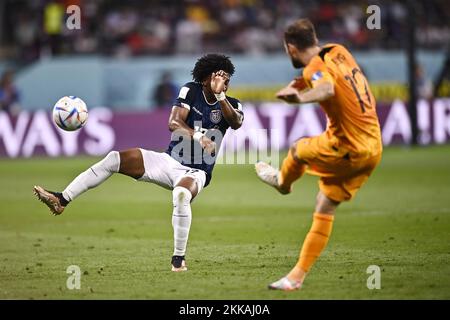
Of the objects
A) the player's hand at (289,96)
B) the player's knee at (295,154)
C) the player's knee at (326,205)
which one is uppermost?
the player's hand at (289,96)

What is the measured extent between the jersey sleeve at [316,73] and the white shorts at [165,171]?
214 cm

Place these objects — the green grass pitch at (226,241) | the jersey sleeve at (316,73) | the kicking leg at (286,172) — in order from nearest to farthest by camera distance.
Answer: the jersey sleeve at (316,73), the kicking leg at (286,172), the green grass pitch at (226,241)

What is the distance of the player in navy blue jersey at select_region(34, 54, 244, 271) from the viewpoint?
30.6 feet

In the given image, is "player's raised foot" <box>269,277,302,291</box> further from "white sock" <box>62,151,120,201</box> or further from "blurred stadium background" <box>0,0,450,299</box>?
"white sock" <box>62,151,120,201</box>

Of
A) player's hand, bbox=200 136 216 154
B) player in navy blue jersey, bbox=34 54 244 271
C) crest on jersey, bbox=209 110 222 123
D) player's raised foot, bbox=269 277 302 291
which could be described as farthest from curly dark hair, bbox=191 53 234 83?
player's raised foot, bbox=269 277 302 291

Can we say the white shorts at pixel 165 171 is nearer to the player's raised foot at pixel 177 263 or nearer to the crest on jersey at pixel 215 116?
the crest on jersey at pixel 215 116

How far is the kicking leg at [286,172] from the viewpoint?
8219 millimetres

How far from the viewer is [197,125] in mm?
9898

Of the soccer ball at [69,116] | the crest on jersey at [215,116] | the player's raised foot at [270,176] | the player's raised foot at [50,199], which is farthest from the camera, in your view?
the soccer ball at [69,116]

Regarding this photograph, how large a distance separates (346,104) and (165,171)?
242 centimetres

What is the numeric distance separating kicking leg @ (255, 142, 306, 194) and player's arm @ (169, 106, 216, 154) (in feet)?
2.21

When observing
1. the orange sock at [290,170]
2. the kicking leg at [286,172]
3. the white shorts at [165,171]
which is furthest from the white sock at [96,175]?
the orange sock at [290,170]
